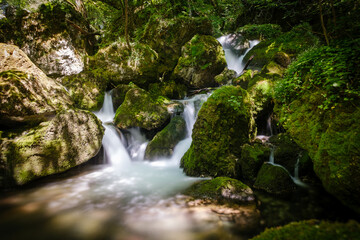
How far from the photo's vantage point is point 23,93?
461 centimetres

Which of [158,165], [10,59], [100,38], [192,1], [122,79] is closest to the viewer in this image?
[10,59]

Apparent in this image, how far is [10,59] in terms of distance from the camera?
212 inches

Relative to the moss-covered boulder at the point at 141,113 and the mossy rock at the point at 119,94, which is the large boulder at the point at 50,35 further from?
the moss-covered boulder at the point at 141,113

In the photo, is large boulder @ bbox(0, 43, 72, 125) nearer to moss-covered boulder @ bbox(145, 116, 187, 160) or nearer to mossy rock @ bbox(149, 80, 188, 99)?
moss-covered boulder @ bbox(145, 116, 187, 160)

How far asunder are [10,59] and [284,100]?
8008mm

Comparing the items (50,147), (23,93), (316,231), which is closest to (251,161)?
(316,231)

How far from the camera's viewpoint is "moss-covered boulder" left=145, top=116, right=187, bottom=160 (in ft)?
22.5

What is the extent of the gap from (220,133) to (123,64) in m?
7.96

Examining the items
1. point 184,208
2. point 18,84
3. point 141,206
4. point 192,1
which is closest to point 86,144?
point 18,84

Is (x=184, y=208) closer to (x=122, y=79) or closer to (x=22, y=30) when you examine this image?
(x=122, y=79)

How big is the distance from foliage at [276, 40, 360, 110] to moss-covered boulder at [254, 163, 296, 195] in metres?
1.75

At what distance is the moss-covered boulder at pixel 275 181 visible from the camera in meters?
3.92

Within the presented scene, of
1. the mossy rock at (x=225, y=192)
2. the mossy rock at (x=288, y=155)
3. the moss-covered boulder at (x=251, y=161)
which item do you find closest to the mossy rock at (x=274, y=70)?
the mossy rock at (x=288, y=155)

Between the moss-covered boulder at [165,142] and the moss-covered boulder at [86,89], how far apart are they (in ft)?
14.7
